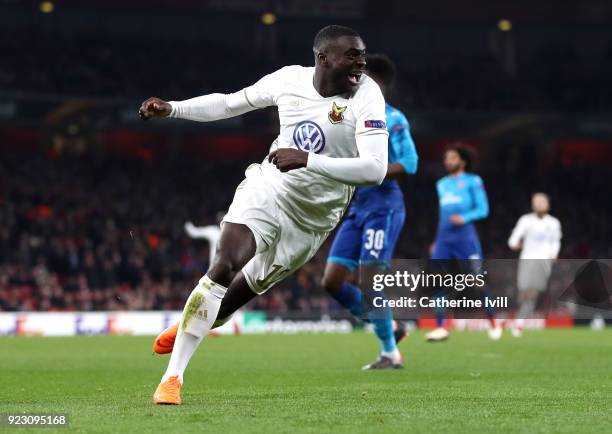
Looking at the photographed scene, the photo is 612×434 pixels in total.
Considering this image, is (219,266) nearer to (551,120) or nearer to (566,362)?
(566,362)

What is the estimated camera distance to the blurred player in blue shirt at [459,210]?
14.2 meters

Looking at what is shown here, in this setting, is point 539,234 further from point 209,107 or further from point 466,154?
point 209,107

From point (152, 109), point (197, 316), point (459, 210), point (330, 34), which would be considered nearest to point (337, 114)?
point (330, 34)

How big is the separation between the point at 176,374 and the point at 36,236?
19924 millimetres

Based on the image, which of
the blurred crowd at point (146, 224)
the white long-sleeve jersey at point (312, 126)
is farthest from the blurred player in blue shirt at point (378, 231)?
the blurred crowd at point (146, 224)

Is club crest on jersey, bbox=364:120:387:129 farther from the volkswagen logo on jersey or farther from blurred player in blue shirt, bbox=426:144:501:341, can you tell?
blurred player in blue shirt, bbox=426:144:501:341

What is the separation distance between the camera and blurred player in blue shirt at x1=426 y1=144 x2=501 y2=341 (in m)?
14.2

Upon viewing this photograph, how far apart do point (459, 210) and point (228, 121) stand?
2015 cm

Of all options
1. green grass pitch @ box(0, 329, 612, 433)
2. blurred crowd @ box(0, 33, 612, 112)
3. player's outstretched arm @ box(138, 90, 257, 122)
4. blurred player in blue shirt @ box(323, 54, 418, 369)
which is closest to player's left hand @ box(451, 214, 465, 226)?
green grass pitch @ box(0, 329, 612, 433)

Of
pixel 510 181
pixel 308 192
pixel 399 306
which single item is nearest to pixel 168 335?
pixel 308 192

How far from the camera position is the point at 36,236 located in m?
25.1

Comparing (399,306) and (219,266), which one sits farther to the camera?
(399,306)

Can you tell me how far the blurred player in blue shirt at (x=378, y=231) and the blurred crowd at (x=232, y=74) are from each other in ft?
75.1

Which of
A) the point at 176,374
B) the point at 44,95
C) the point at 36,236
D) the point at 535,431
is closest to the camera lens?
the point at 535,431
